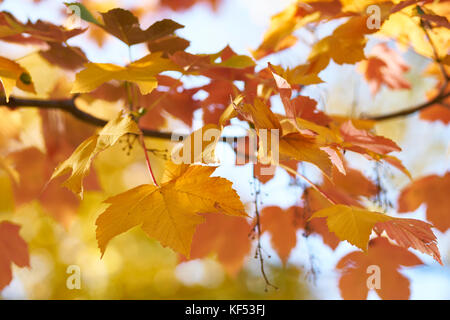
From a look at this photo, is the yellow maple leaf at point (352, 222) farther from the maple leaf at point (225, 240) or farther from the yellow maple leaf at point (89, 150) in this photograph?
the maple leaf at point (225, 240)

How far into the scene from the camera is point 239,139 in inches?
33.3

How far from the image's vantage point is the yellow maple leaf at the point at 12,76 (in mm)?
691

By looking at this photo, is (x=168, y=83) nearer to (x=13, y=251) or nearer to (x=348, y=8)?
(x=348, y=8)

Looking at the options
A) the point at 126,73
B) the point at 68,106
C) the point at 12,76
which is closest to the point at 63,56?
the point at 68,106

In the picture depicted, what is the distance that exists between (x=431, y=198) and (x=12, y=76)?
949mm

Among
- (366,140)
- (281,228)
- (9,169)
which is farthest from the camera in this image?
(9,169)

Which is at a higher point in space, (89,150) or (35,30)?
(35,30)

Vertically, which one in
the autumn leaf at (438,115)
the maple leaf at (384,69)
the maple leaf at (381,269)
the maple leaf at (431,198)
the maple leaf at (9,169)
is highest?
the maple leaf at (384,69)

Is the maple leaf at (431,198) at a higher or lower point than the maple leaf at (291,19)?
lower

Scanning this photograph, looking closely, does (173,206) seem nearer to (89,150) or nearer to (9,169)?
(89,150)

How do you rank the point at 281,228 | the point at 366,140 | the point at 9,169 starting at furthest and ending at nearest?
the point at 9,169
the point at 281,228
the point at 366,140

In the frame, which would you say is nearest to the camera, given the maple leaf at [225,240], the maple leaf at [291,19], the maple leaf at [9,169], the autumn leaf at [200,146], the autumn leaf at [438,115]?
the autumn leaf at [200,146]

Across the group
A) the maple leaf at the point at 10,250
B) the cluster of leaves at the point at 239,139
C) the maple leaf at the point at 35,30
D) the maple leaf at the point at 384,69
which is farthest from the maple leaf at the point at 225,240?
the maple leaf at the point at 384,69

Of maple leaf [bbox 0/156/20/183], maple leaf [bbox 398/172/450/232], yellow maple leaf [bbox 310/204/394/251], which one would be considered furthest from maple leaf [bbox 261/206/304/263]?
maple leaf [bbox 0/156/20/183]
